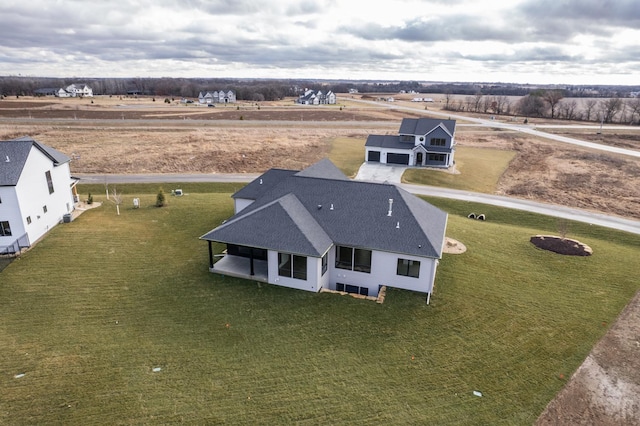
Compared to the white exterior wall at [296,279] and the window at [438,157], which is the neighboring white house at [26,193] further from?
the window at [438,157]

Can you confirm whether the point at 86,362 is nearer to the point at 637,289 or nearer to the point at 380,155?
the point at 637,289

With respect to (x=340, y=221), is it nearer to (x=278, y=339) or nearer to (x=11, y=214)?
(x=278, y=339)

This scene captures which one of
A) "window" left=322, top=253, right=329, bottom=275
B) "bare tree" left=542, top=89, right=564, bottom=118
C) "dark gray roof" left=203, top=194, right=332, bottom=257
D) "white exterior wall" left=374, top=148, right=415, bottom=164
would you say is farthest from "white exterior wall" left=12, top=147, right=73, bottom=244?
"bare tree" left=542, top=89, right=564, bottom=118

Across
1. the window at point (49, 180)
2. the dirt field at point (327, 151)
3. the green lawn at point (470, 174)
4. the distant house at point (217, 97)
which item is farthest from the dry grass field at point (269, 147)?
the distant house at point (217, 97)

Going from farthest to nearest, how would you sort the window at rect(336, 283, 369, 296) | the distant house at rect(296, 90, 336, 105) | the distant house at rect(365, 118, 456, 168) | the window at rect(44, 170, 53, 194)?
1. the distant house at rect(296, 90, 336, 105)
2. the distant house at rect(365, 118, 456, 168)
3. the window at rect(44, 170, 53, 194)
4. the window at rect(336, 283, 369, 296)

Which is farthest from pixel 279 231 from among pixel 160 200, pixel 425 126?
pixel 425 126

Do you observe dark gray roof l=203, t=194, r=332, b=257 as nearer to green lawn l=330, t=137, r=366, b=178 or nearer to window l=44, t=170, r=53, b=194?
window l=44, t=170, r=53, b=194
